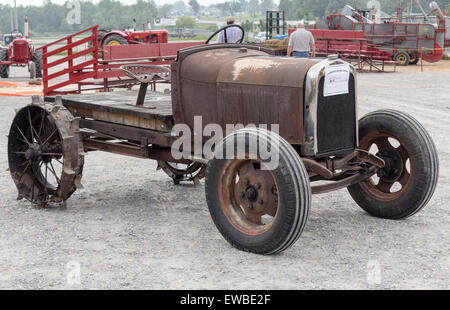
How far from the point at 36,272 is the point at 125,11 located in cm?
11257

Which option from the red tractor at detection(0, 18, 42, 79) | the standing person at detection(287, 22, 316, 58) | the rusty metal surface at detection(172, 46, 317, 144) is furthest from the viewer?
the red tractor at detection(0, 18, 42, 79)

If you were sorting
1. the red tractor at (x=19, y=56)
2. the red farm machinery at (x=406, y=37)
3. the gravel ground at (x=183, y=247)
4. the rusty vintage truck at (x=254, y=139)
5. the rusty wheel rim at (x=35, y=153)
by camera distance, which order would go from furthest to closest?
the red farm machinery at (x=406, y=37)
the red tractor at (x=19, y=56)
the rusty wheel rim at (x=35, y=153)
the rusty vintage truck at (x=254, y=139)
the gravel ground at (x=183, y=247)

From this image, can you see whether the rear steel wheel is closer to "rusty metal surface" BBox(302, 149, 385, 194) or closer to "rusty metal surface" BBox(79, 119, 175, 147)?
"rusty metal surface" BBox(79, 119, 175, 147)

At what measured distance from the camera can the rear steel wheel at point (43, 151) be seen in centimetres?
598

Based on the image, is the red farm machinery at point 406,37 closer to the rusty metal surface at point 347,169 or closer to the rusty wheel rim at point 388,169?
the rusty wheel rim at point 388,169

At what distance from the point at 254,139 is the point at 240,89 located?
82cm

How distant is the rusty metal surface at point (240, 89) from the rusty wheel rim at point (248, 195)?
469mm

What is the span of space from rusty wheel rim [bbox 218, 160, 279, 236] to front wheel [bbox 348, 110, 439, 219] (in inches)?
54.5

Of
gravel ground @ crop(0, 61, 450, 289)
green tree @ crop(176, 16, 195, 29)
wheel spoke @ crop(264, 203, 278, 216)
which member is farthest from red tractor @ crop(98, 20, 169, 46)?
green tree @ crop(176, 16, 195, 29)

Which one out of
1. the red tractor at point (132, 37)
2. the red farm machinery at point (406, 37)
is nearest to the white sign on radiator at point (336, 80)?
the red tractor at point (132, 37)

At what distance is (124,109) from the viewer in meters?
6.04

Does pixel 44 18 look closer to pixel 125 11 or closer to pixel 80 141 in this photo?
pixel 125 11

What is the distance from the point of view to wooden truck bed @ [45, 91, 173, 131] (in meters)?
5.90

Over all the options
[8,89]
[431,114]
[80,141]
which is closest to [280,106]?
[80,141]
